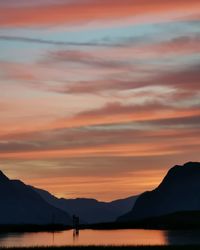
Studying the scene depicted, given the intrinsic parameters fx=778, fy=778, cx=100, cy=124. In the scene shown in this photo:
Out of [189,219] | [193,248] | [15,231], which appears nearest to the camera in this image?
[193,248]

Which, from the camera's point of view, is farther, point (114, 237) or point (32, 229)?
point (32, 229)

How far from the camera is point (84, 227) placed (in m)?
148

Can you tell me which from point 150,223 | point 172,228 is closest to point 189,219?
point 150,223

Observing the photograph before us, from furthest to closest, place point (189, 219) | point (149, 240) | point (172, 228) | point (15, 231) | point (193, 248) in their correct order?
point (189, 219) → point (15, 231) → point (172, 228) → point (149, 240) → point (193, 248)

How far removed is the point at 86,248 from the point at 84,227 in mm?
61534

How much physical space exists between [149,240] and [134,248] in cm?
1925

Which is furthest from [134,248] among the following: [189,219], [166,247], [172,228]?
[189,219]

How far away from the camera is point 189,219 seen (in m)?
173

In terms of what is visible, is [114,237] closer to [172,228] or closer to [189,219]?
[172,228]

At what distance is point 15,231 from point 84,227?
585 inches

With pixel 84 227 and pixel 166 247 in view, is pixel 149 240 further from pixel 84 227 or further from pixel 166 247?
pixel 84 227

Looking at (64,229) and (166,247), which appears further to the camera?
(64,229)

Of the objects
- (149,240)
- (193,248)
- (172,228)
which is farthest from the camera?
(172,228)

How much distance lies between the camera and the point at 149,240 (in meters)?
105
